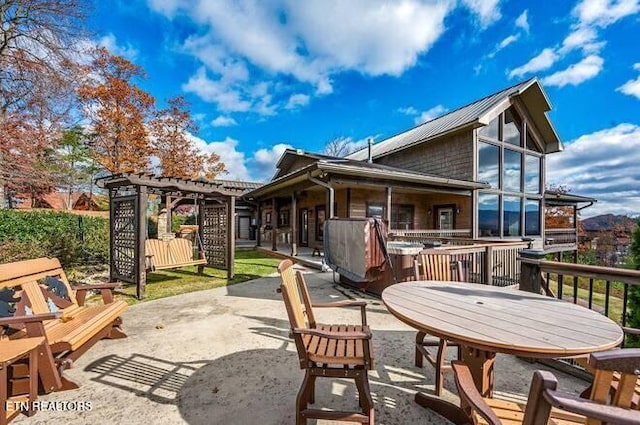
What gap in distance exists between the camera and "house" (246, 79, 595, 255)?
11.0 m

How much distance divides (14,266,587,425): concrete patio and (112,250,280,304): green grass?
5.14ft

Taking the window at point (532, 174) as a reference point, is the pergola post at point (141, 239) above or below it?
below

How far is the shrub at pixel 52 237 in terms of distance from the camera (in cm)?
614

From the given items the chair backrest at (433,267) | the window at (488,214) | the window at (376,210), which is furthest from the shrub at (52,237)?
the window at (488,214)

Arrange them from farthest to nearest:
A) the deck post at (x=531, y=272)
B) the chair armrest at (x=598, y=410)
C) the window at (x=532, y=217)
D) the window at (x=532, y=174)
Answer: the window at (x=532, y=174), the window at (x=532, y=217), the deck post at (x=531, y=272), the chair armrest at (x=598, y=410)

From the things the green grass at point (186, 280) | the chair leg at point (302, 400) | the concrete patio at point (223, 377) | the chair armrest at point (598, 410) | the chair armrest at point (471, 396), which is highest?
the chair armrest at point (598, 410)

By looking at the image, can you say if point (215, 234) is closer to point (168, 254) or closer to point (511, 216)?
point (168, 254)

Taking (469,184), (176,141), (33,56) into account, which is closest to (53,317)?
(33,56)

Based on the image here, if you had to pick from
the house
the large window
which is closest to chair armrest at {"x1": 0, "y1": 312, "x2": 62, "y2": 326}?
the house

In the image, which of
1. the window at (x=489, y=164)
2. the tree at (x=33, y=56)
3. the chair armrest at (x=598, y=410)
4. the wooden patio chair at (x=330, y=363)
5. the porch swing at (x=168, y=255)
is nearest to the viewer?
the chair armrest at (x=598, y=410)

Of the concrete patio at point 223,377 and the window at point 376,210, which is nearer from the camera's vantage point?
the concrete patio at point 223,377

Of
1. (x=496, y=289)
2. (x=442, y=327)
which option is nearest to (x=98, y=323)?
(x=442, y=327)

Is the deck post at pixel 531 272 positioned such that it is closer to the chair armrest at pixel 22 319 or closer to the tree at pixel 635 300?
the tree at pixel 635 300

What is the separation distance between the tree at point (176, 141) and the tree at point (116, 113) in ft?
2.81
